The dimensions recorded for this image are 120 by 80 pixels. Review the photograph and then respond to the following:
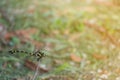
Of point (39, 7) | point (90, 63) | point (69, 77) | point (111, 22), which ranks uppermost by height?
point (39, 7)

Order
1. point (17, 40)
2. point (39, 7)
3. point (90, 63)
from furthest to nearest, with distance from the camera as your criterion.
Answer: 1. point (39, 7)
2. point (17, 40)
3. point (90, 63)

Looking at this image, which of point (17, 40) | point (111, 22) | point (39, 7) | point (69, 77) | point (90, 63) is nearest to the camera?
point (69, 77)

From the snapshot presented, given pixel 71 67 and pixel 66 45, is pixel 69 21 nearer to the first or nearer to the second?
pixel 66 45

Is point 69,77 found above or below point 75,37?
below

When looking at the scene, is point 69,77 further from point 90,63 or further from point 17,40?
point 17,40

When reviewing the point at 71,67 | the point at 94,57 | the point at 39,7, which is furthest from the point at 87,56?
the point at 39,7

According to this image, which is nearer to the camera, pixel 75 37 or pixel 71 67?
pixel 71 67

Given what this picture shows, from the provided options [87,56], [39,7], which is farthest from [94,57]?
[39,7]
